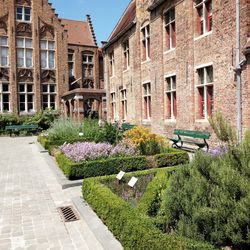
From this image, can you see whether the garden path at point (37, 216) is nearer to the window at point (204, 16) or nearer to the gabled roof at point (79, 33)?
the window at point (204, 16)

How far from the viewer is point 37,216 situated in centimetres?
623

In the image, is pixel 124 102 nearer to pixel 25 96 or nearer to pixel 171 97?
pixel 171 97

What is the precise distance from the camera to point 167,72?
16562 millimetres

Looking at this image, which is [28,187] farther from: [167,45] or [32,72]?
[32,72]

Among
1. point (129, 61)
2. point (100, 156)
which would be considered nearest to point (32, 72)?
point (129, 61)

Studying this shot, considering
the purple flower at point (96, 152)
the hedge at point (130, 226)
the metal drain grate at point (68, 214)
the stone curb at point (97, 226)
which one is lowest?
the metal drain grate at point (68, 214)

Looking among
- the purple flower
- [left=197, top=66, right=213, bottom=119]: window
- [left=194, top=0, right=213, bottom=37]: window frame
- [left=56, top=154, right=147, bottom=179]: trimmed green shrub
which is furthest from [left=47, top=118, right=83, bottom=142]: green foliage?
[left=194, top=0, right=213, bottom=37]: window frame

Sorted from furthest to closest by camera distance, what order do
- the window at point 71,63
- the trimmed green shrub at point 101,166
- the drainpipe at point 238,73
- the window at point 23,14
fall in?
the window at point 71,63 → the window at point 23,14 → the drainpipe at point 238,73 → the trimmed green shrub at point 101,166

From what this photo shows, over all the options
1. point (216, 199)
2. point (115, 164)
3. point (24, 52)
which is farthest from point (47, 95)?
point (216, 199)

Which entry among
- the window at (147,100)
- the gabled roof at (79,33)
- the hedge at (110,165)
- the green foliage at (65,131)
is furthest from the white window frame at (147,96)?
the gabled roof at (79,33)

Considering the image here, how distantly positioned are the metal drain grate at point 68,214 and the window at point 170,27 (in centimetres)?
1185

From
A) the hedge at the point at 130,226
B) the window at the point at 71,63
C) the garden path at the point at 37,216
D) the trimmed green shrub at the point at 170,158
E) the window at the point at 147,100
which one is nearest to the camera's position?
the hedge at the point at 130,226

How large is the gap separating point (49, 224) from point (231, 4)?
10.2m

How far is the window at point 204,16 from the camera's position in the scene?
13.2 meters
